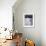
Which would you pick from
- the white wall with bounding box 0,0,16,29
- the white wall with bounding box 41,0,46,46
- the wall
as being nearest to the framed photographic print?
the wall

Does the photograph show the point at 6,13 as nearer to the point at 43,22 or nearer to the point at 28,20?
the point at 28,20

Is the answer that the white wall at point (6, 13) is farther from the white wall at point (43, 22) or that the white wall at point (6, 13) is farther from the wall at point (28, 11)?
the white wall at point (43, 22)

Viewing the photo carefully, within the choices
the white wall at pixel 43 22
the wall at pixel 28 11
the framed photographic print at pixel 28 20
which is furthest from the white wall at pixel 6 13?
the white wall at pixel 43 22

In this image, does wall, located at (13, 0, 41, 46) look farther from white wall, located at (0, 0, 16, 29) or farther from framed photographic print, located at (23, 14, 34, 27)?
white wall, located at (0, 0, 16, 29)

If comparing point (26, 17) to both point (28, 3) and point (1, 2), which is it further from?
point (1, 2)

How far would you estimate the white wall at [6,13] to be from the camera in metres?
4.68

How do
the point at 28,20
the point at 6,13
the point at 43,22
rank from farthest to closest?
1. the point at 28,20
2. the point at 43,22
3. the point at 6,13

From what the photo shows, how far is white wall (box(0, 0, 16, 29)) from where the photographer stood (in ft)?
15.4

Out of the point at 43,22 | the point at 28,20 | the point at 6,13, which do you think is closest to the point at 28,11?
the point at 28,20

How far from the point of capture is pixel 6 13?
15.5ft

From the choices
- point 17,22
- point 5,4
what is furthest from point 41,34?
point 5,4

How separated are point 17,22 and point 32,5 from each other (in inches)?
39.6

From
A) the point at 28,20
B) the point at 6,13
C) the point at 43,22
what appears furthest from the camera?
the point at 28,20

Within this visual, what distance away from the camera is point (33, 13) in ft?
17.3
